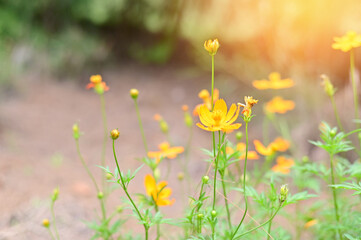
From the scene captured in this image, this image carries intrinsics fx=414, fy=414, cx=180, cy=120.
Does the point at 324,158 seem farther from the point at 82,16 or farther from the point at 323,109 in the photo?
the point at 82,16

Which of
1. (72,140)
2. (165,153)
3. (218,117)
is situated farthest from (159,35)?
(218,117)

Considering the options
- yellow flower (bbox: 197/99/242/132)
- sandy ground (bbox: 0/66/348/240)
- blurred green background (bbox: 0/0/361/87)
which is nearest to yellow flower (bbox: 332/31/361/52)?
yellow flower (bbox: 197/99/242/132)

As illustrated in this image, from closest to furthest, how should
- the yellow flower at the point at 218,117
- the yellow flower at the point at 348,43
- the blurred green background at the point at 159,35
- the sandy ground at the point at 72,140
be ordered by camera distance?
the yellow flower at the point at 218,117 < the yellow flower at the point at 348,43 < the sandy ground at the point at 72,140 < the blurred green background at the point at 159,35

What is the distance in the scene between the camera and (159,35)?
219 inches

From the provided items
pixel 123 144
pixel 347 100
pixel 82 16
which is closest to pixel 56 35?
pixel 82 16

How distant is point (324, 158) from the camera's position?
254 centimetres

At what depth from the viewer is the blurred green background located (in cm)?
368

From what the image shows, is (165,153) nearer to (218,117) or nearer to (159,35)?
(218,117)

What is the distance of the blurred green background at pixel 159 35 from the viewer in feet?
12.1

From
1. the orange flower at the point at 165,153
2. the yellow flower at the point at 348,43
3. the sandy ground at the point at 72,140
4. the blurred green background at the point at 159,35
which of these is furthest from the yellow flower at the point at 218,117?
the blurred green background at the point at 159,35

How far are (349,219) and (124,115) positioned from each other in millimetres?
3258

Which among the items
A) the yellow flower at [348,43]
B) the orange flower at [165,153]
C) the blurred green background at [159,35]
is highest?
the blurred green background at [159,35]

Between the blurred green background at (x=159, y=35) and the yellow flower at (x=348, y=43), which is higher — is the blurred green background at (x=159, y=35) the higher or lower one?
the higher one

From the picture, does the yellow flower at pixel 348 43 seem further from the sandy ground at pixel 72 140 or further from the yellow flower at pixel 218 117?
the sandy ground at pixel 72 140
